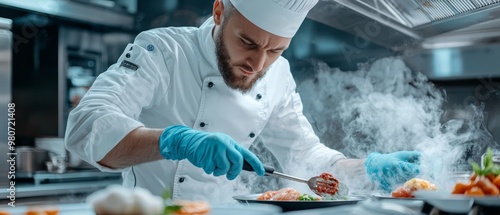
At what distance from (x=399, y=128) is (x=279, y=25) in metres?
1.87

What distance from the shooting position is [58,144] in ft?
15.2

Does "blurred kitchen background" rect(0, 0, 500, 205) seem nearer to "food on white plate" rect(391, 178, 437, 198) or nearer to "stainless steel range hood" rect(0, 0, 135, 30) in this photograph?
"stainless steel range hood" rect(0, 0, 135, 30)

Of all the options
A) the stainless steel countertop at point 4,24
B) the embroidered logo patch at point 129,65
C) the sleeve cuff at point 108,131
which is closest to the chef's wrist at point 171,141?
the sleeve cuff at point 108,131

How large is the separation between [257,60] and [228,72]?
0.19 m

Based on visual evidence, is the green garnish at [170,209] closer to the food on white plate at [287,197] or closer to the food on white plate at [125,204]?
the food on white plate at [125,204]

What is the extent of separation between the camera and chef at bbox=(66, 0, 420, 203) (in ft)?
6.23

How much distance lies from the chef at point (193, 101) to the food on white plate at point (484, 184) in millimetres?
781

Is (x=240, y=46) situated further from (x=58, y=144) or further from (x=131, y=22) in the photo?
(x=131, y=22)

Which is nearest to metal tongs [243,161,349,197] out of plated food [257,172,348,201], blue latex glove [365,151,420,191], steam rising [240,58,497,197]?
plated food [257,172,348,201]

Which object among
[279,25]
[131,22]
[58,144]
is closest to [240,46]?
[279,25]

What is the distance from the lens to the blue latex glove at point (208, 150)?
1695mm

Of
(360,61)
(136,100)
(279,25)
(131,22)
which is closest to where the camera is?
(136,100)

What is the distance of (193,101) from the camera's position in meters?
2.40

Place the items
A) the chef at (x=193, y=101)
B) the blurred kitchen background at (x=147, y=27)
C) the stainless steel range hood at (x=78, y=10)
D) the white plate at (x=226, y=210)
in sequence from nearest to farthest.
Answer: the white plate at (x=226, y=210) → the chef at (x=193, y=101) → the blurred kitchen background at (x=147, y=27) → the stainless steel range hood at (x=78, y=10)
